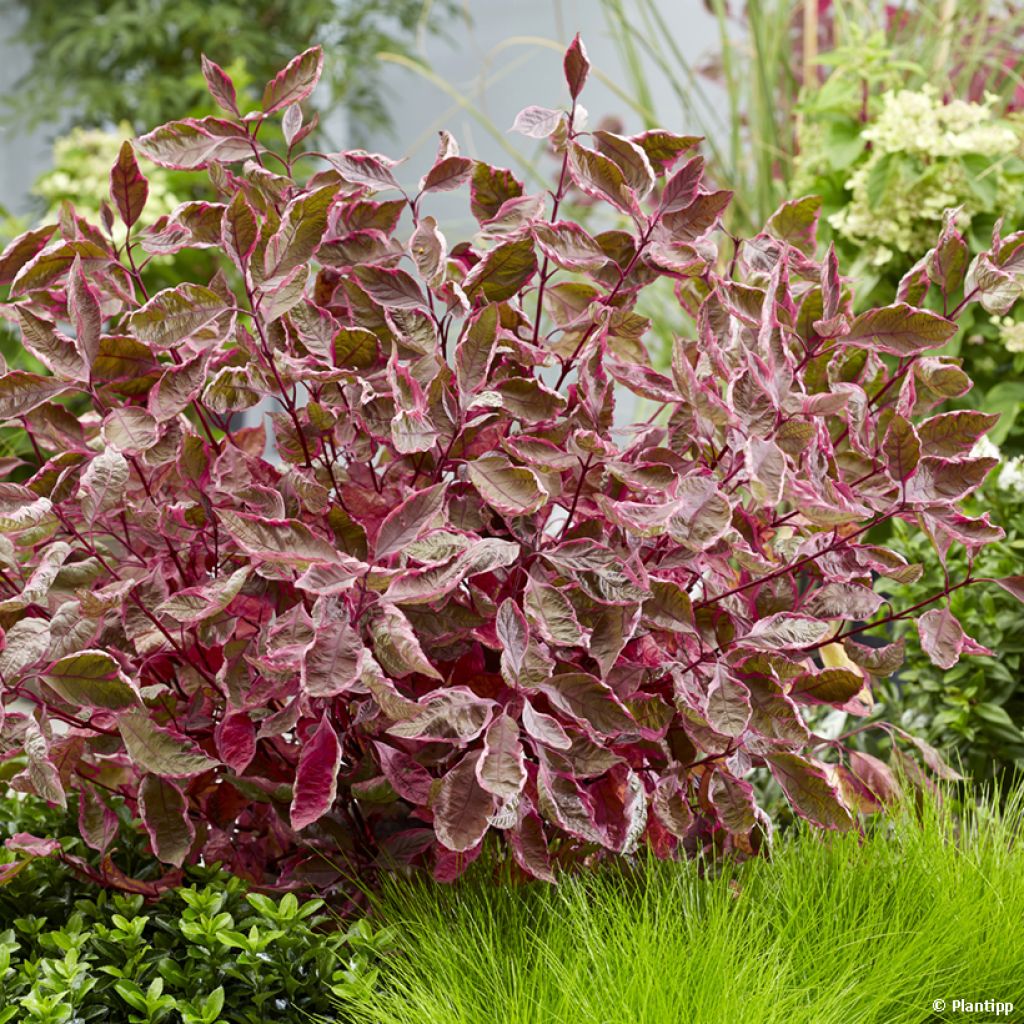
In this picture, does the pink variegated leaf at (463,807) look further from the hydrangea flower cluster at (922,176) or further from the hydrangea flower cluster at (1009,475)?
the hydrangea flower cluster at (922,176)

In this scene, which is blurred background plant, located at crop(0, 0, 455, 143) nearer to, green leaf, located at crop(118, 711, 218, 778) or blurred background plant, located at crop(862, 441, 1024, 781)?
blurred background plant, located at crop(862, 441, 1024, 781)

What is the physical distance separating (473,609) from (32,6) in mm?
6240

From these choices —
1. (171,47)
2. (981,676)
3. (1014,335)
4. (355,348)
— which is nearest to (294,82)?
(355,348)

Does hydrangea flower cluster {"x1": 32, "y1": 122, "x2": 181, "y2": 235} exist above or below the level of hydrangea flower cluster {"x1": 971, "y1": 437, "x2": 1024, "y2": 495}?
above

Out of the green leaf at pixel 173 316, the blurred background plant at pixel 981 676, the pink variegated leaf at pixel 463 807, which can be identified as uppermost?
the green leaf at pixel 173 316

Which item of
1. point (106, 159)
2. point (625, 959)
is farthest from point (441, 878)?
point (106, 159)

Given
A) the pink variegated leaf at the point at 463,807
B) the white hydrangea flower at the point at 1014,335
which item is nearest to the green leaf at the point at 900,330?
the pink variegated leaf at the point at 463,807

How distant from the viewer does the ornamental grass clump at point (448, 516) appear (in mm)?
748

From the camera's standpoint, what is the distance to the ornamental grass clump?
75cm

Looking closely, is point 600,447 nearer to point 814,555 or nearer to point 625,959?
point 814,555

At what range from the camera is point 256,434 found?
3.32ft

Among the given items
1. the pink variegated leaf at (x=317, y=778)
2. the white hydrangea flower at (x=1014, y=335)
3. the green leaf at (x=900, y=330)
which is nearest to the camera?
the pink variegated leaf at (x=317, y=778)

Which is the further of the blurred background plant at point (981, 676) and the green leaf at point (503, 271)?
the blurred background plant at point (981, 676)

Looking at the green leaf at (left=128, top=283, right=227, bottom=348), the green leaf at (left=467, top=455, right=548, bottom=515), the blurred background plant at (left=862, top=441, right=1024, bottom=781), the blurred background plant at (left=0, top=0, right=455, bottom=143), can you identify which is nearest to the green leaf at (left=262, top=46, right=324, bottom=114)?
the green leaf at (left=128, top=283, right=227, bottom=348)
